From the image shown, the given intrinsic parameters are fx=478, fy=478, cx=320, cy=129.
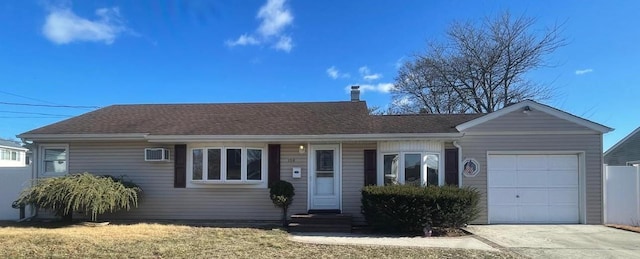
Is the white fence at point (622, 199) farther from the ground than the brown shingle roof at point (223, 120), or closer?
closer

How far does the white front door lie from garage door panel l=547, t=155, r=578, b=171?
593 centimetres

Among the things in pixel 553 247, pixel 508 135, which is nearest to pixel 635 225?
pixel 508 135

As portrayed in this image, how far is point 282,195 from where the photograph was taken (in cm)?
1254

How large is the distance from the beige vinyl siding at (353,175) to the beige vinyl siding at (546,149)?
109 inches

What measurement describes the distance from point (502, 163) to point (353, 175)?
4.14 meters

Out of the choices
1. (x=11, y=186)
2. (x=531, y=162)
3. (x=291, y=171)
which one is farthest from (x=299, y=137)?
(x=11, y=186)

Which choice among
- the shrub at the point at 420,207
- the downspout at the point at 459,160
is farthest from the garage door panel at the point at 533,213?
the shrub at the point at 420,207

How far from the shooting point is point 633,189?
1319 centimetres

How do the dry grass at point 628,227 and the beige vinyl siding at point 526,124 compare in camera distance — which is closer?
the dry grass at point 628,227

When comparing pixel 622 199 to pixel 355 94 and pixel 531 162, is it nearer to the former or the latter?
pixel 531 162

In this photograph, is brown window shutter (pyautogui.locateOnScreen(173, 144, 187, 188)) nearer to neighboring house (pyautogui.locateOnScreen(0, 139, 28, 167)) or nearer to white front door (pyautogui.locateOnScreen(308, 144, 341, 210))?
white front door (pyautogui.locateOnScreen(308, 144, 341, 210))

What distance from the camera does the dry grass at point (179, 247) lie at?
8367 mm

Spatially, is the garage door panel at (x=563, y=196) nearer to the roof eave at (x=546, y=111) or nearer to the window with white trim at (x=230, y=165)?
the roof eave at (x=546, y=111)

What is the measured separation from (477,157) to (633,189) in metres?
4.43
